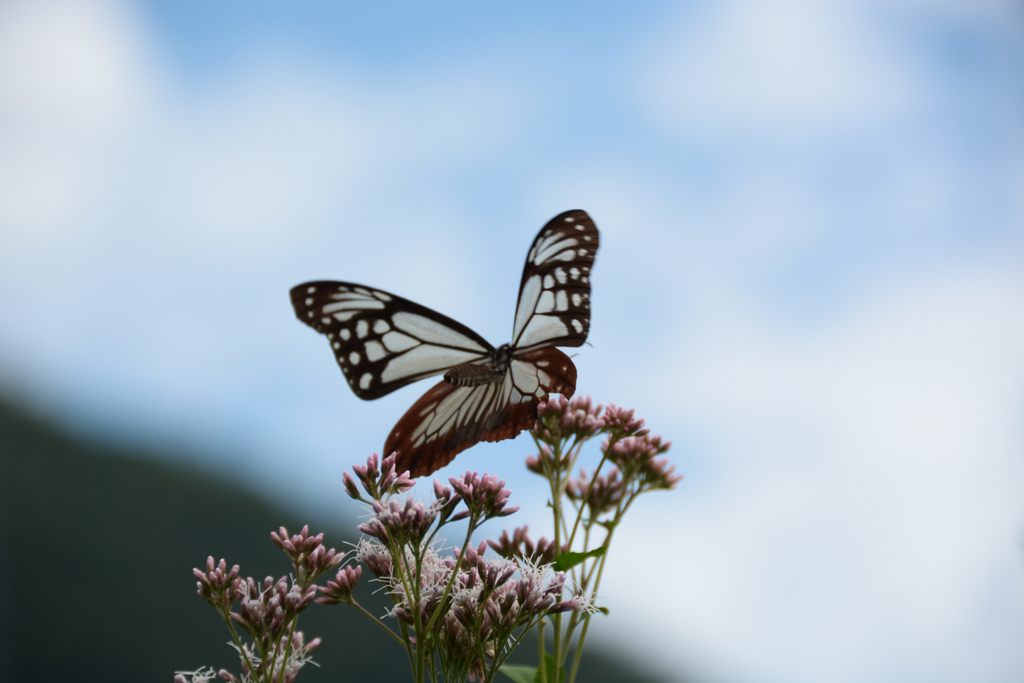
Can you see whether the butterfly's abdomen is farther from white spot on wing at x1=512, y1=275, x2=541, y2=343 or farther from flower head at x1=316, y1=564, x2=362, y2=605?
flower head at x1=316, y1=564, x2=362, y2=605

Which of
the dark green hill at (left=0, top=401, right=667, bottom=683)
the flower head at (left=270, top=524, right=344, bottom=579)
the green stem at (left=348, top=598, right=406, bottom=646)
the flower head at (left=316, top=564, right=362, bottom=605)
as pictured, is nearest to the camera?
the green stem at (left=348, top=598, right=406, bottom=646)

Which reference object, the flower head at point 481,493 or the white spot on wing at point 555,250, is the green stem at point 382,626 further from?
the white spot on wing at point 555,250

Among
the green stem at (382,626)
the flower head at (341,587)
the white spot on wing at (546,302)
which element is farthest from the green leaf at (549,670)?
the white spot on wing at (546,302)

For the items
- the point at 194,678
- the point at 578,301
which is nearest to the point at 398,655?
the point at 194,678

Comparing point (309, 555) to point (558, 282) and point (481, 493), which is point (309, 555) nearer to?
point (481, 493)

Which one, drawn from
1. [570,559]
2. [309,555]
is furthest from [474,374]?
[309,555]

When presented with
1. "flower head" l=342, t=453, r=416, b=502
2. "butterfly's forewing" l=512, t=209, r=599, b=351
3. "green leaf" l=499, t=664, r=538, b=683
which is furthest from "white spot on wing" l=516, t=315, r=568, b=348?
"green leaf" l=499, t=664, r=538, b=683

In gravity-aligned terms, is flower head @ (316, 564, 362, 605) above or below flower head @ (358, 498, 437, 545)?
below

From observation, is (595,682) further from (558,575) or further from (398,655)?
(558,575)
